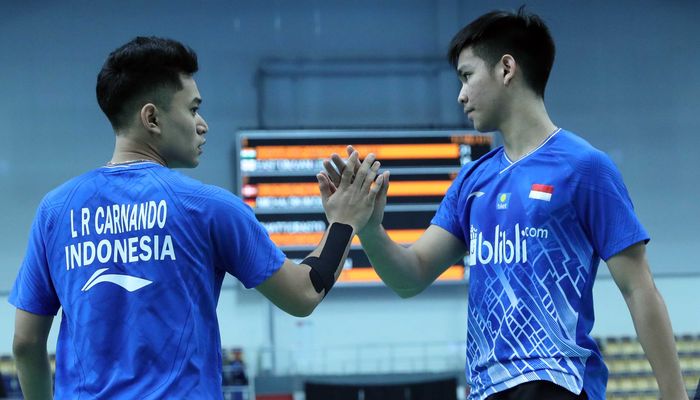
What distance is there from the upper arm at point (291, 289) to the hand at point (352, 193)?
270mm

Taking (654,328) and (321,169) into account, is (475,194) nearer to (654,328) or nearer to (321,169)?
(654,328)

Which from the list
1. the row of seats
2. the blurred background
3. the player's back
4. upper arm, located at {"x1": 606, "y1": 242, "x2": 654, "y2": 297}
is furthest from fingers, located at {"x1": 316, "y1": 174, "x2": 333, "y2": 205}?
the row of seats

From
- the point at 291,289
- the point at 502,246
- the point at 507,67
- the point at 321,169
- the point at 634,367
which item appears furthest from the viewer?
the point at 634,367

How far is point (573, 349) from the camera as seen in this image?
2152 millimetres

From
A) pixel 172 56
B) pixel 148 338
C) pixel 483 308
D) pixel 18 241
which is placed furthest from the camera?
pixel 18 241

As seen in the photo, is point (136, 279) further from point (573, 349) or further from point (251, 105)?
point (251, 105)

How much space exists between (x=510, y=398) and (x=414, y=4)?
8329 millimetres

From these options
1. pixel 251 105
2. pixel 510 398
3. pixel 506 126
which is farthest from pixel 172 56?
pixel 251 105

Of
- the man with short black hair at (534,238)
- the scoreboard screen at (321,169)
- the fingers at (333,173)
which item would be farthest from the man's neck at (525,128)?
the scoreboard screen at (321,169)

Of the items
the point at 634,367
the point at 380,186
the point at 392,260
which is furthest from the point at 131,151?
the point at 634,367

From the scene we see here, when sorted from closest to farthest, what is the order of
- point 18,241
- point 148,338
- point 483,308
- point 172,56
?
point 148,338 → point 172,56 → point 483,308 → point 18,241

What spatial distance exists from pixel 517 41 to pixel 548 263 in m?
0.60

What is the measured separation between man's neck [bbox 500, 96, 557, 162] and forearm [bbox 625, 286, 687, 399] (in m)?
0.48

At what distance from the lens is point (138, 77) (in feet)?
6.79
